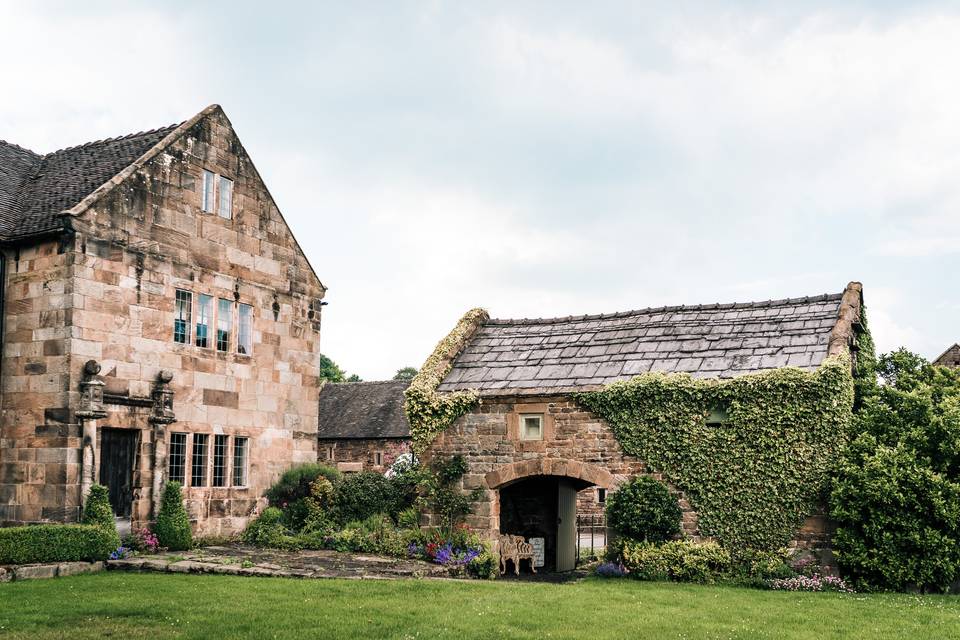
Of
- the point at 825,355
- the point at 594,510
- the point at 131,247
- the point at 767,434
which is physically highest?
the point at 131,247

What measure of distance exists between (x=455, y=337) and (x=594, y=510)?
15449 millimetres

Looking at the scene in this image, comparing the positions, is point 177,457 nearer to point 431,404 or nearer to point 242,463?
point 242,463

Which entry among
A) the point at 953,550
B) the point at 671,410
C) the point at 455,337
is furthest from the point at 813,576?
the point at 455,337

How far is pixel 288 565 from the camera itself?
64.4 feet

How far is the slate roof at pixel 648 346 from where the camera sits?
20953 millimetres

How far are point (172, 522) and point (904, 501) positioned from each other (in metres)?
16.4

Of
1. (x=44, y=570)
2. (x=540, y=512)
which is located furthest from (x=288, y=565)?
(x=540, y=512)

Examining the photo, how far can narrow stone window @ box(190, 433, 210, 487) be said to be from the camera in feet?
81.8

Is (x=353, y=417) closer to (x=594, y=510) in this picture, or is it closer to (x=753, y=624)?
(x=594, y=510)

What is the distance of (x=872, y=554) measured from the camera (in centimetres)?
1811

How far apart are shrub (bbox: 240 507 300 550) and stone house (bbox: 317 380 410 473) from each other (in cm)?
1916

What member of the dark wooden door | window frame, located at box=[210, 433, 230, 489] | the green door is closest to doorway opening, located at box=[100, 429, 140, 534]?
the dark wooden door

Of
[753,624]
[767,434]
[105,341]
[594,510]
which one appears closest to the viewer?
[753,624]

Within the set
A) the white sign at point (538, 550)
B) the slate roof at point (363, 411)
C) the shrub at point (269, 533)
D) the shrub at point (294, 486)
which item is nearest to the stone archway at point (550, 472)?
the white sign at point (538, 550)
